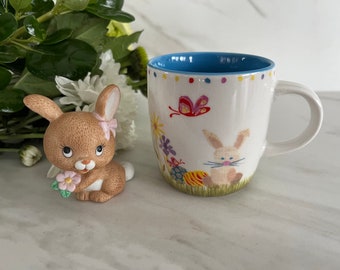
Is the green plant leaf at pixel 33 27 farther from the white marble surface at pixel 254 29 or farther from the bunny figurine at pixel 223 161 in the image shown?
the white marble surface at pixel 254 29

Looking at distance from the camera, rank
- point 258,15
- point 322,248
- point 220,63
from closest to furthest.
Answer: point 322,248 < point 220,63 < point 258,15

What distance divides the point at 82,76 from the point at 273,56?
47 centimetres

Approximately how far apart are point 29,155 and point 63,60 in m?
0.13

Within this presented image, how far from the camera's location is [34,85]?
0.47m

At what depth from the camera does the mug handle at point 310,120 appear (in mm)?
402

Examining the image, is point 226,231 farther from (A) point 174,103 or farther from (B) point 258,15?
(B) point 258,15

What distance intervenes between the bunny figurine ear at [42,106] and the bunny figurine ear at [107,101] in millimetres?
38

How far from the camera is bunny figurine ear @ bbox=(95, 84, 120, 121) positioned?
→ 0.38m

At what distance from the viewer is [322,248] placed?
1.12 feet

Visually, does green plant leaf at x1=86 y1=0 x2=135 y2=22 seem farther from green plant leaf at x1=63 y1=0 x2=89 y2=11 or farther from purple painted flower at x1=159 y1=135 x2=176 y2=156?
purple painted flower at x1=159 y1=135 x2=176 y2=156

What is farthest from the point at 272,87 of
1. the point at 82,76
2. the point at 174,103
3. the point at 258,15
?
the point at 258,15

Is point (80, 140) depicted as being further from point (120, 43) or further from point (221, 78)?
point (120, 43)

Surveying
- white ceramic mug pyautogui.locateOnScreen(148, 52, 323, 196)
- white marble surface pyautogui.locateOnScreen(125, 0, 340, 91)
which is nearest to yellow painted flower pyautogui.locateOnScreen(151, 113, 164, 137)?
white ceramic mug pyautogui.locateOnScreen(148, 52, 323, 196)

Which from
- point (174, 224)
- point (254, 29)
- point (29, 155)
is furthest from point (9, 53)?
point (254, 29)
